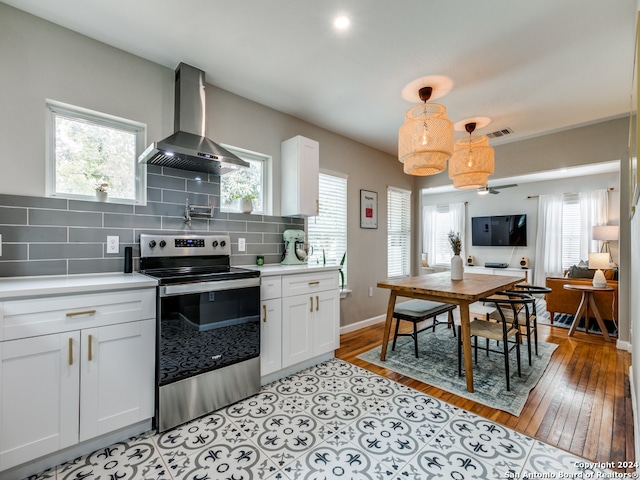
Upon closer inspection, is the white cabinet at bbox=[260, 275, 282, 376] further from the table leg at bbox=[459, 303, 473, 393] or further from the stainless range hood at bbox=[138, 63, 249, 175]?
the table leg at bbox=[459, 303, 473, 393]

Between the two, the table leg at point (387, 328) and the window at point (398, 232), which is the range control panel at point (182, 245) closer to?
the table leg at point (387, 328)

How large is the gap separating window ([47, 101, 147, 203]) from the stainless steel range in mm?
464

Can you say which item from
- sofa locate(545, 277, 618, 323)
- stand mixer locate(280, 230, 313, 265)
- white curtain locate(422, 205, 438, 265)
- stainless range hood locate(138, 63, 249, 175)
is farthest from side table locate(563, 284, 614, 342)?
stainless range hood locate(138, 63, 249, 175)

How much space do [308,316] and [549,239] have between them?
6.58 m

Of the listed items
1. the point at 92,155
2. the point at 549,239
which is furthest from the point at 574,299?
the point at 92,155

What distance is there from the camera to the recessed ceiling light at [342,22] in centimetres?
193

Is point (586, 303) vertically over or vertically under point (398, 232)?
under

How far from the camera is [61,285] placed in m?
1.60

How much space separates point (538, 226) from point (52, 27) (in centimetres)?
841

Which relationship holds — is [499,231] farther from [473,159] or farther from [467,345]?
[467,345]

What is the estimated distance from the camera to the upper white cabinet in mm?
3059

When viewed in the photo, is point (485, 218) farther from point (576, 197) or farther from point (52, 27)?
point (52, 27)

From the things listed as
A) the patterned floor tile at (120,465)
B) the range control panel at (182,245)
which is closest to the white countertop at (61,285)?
the range control panel at (182,245)

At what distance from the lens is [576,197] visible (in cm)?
636
